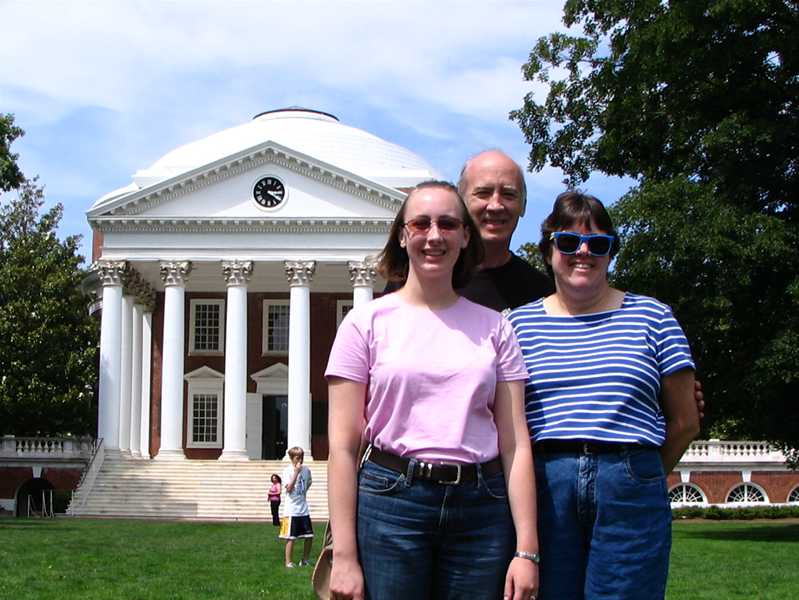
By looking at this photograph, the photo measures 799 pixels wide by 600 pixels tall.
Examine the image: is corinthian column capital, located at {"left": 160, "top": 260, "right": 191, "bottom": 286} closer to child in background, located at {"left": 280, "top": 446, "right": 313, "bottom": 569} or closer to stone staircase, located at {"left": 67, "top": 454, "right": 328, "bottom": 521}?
stone staircase, located at {"left": 67, "top": 454, "right": 328, "bottom": 521}

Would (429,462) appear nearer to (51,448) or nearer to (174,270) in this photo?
(174,270)

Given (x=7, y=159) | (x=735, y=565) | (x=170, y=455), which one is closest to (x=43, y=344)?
(x=170, y=455)

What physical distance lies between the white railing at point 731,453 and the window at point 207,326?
2124cm

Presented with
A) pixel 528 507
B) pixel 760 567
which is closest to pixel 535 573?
pixel 528 507

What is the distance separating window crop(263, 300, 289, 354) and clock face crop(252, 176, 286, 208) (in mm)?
6962

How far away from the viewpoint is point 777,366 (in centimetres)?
2475

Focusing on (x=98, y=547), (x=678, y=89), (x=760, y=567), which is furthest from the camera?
(x=678, y=89)

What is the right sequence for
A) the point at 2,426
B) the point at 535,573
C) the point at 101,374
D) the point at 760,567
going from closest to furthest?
the point at 535,573 → the point at 760,567 → the point at 101,374 → the point at 2,426

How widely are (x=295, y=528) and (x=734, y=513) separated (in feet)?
89.2

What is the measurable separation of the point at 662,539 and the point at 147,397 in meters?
49.0

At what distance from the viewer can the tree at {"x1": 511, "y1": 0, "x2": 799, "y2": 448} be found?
25234mm

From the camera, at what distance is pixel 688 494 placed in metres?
48.3

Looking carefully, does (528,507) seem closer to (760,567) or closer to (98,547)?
(760,567)

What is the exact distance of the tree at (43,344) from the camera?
49.0 meters
